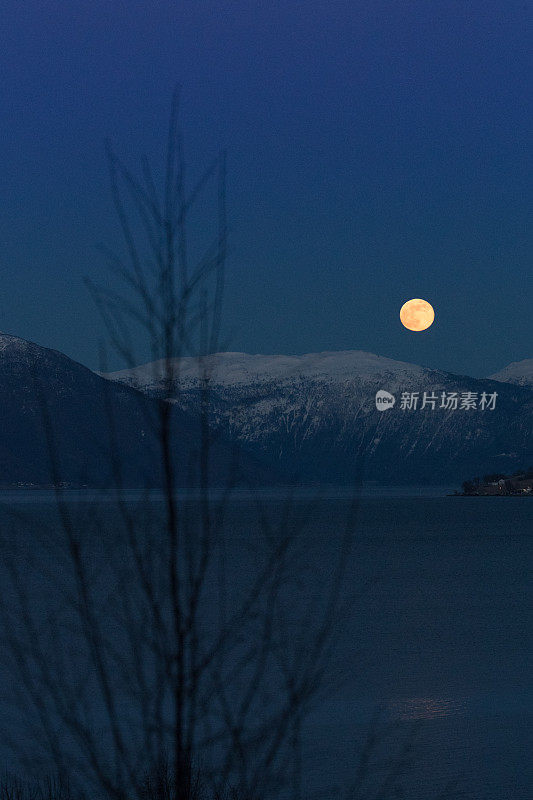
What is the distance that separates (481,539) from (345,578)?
197 feet

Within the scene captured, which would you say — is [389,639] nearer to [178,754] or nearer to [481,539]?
[178,754]

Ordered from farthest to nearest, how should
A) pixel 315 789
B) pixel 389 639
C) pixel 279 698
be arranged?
pixel 389 639 → pixel 279 698 → pixel 315 789

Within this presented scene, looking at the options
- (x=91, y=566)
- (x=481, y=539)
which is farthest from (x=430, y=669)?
(x=481, y=539)

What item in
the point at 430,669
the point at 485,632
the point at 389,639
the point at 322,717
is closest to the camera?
the point at 322,717

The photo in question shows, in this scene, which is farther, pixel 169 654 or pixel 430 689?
pixel 430 689

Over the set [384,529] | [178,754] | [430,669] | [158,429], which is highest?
[158,429]

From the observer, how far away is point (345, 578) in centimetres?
7288

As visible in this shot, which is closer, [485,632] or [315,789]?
[315,789]

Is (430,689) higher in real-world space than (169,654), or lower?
lower

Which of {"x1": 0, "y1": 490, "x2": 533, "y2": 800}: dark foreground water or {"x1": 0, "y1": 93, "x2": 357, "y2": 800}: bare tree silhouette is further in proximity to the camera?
{"x1": 0, "y1": 490, "x2": 533, "y2": 800}: dark foreground water

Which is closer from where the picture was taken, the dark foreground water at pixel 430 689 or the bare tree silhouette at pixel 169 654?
the bare tree silhouette at pixel 169 654

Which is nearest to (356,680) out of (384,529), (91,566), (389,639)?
(389,639)

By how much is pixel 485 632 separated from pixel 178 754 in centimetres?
3983

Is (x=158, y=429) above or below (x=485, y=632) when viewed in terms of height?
above
